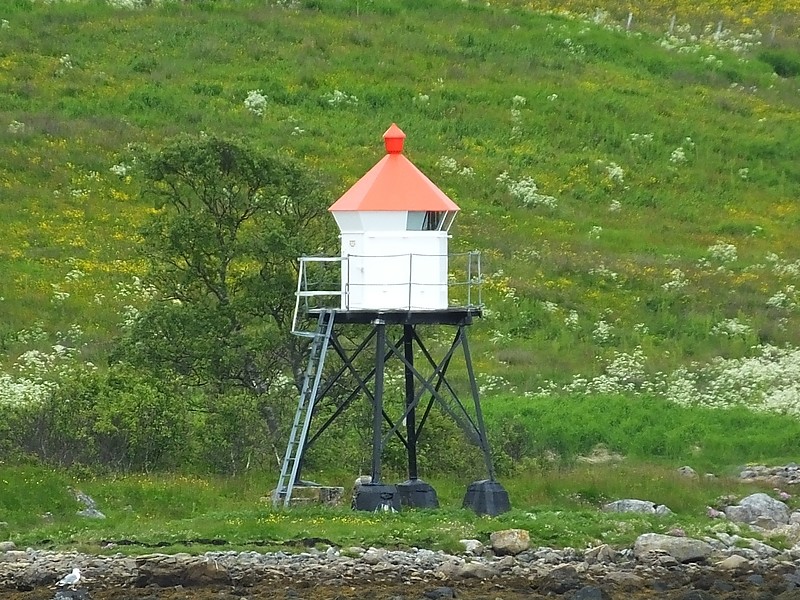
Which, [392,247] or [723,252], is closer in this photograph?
[392,247]

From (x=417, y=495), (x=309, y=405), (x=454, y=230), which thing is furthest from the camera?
(x=454, y=230)

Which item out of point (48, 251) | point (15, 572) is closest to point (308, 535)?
point (15, 572)

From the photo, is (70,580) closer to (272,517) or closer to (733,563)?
(272,517)

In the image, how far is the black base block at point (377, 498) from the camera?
23.3m

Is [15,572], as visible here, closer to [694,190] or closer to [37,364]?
[37,364]

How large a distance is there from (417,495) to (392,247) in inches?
163

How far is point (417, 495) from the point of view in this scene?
24797 millimetres

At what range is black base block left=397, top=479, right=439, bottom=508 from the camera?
24.7 m

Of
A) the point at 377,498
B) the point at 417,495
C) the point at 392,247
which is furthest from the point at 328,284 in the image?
the point at 377,498

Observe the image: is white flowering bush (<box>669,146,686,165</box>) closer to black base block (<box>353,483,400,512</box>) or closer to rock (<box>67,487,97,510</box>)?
black base block (<box>353,483,400,512</box>)

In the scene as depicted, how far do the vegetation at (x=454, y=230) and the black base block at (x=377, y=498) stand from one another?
2.62 ft

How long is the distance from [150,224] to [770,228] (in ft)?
96.5

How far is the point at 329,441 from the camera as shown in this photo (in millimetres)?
28453

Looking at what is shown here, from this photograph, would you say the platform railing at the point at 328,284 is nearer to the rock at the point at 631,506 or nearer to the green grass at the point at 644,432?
the green grass at the point at 644,432
